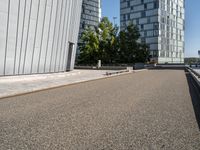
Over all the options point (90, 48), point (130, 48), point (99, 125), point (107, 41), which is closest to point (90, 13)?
point (107, 41)

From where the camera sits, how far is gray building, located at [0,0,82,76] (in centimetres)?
1655

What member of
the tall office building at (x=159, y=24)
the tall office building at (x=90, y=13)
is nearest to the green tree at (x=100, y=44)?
the tall office building at (x=159, y=24)

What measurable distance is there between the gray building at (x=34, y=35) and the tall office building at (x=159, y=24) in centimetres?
Result: 5635

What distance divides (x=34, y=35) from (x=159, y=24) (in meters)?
64.4

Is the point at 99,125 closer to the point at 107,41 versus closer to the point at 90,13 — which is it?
the point at 107,41

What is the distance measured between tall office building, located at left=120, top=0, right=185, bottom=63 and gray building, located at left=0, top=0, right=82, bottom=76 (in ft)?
185

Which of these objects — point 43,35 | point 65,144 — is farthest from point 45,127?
point 43,35

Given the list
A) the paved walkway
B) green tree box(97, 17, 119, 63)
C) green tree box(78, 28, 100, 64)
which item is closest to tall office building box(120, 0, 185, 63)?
green tree box(97, 17, 119, 63)

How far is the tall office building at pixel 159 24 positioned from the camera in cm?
7706

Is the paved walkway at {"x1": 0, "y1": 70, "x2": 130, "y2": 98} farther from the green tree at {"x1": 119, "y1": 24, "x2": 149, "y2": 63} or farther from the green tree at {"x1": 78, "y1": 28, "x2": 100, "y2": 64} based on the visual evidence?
the green tree at {"x1": 119, "y1": 24, "x2": 149, "y2": 63}

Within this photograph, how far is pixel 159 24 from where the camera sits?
77.1 metres

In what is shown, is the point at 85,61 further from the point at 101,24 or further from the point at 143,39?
the point at 143,39

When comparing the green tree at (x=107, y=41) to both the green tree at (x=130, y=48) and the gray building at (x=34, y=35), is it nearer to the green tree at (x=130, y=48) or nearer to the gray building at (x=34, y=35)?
the green tree at (x=130, y=48)

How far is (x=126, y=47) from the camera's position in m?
47.3
